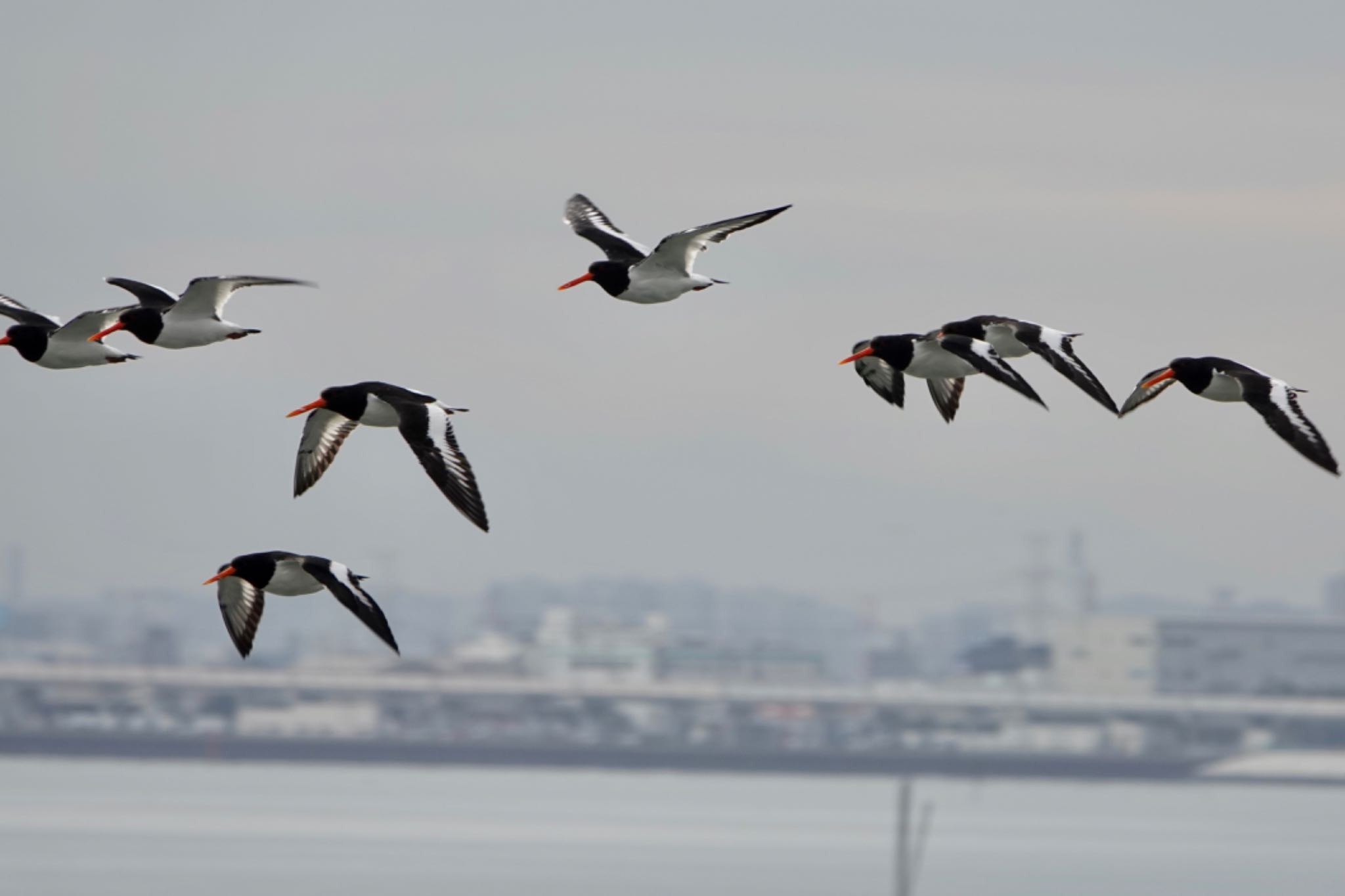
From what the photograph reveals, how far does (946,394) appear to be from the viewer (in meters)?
23.1

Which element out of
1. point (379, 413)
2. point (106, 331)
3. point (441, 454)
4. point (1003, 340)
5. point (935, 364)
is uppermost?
point (106, 331)

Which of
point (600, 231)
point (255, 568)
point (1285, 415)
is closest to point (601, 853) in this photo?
point (600, 231)

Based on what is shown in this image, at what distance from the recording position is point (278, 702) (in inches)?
7594

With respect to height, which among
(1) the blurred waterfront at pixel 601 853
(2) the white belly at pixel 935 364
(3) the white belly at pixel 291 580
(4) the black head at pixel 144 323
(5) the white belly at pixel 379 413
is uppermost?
(4) the black head at pixel 144 323

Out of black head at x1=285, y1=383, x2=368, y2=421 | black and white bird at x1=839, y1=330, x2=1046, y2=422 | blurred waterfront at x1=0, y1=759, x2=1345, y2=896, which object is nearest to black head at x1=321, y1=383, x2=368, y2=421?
black head at x1=285, y1=383, x2=368, y2=421

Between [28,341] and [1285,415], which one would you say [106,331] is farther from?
[1285,415]

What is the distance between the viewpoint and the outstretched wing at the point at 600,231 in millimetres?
23406

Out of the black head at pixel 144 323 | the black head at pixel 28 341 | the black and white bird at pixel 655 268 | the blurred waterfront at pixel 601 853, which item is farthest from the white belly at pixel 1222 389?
the blurred waterfront at pixel 601 853

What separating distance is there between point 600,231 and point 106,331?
5429 mm

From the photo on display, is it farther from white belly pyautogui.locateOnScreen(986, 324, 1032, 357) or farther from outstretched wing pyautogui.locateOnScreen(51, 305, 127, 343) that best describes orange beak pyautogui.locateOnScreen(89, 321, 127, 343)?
white belly pyautogui.locateOnScreen(986, 324, 1032, 357)

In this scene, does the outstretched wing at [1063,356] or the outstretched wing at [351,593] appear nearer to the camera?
the outstretched wing at [351,593]

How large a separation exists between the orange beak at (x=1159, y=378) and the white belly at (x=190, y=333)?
861cm

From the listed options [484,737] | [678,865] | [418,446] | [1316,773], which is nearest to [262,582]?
[418,446]

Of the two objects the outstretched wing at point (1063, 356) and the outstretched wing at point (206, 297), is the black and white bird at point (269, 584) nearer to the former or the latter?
A: the outstretched wing at point (206, 297)
